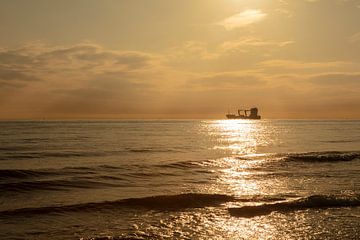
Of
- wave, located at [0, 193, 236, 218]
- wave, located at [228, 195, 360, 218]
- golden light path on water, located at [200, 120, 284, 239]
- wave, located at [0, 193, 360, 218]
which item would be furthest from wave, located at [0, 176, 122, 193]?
wave, located at [228, 195, 360, 218]

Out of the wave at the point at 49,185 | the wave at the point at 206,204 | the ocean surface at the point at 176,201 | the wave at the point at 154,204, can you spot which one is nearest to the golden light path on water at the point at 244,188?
the ocean surface at the point at 176,201

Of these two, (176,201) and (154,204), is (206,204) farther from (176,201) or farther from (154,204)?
(154,204)

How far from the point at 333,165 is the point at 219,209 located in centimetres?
2122

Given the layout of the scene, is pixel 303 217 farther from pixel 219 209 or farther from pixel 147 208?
pixel 147 208

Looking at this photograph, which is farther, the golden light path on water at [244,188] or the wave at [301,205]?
the wave at [301,205]

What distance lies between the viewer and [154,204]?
64.4 feet

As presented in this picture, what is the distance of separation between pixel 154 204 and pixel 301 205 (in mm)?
6951

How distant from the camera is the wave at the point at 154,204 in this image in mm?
18141

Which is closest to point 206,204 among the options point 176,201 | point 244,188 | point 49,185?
point 176,201

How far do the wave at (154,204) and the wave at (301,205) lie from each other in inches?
77.1

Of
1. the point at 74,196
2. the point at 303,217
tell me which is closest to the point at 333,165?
the point at 303,217

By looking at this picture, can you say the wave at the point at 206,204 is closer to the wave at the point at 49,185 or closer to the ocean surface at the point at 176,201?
the ocean surface at the point at 176,201

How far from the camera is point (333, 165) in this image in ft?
119

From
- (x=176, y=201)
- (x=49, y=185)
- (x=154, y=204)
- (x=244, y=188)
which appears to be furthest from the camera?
(x=49, y=185)
